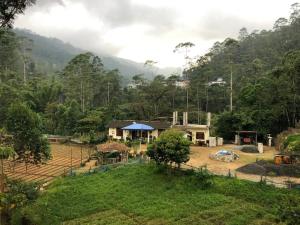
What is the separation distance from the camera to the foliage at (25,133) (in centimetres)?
2295

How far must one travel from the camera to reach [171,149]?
20.4 m

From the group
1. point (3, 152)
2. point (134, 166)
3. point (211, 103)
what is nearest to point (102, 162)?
point (134, 166)

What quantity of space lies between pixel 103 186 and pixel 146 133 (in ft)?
47.0

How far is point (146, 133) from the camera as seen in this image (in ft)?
112

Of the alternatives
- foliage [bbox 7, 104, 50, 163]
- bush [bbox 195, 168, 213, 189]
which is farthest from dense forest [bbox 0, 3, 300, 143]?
bush [bbox 195, 168, 213, 189]

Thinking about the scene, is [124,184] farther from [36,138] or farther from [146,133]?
[146,133]

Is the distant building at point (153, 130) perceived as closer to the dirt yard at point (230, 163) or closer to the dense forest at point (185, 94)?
the dirt yard at point (230, 163)

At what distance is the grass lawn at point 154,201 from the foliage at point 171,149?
3.13 feet

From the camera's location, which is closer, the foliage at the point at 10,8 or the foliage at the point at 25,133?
the foliage at the point at 10,8

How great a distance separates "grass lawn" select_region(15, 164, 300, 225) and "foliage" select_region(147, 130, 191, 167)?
0.95 meters

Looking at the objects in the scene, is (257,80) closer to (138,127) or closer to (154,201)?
(138,127)

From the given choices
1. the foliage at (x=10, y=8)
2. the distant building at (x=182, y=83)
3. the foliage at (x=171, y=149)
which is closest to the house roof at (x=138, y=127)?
the foliage at (x=171, y=149)

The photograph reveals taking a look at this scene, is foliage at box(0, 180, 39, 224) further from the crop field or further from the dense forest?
the dense forest

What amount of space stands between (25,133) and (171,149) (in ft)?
30.4
